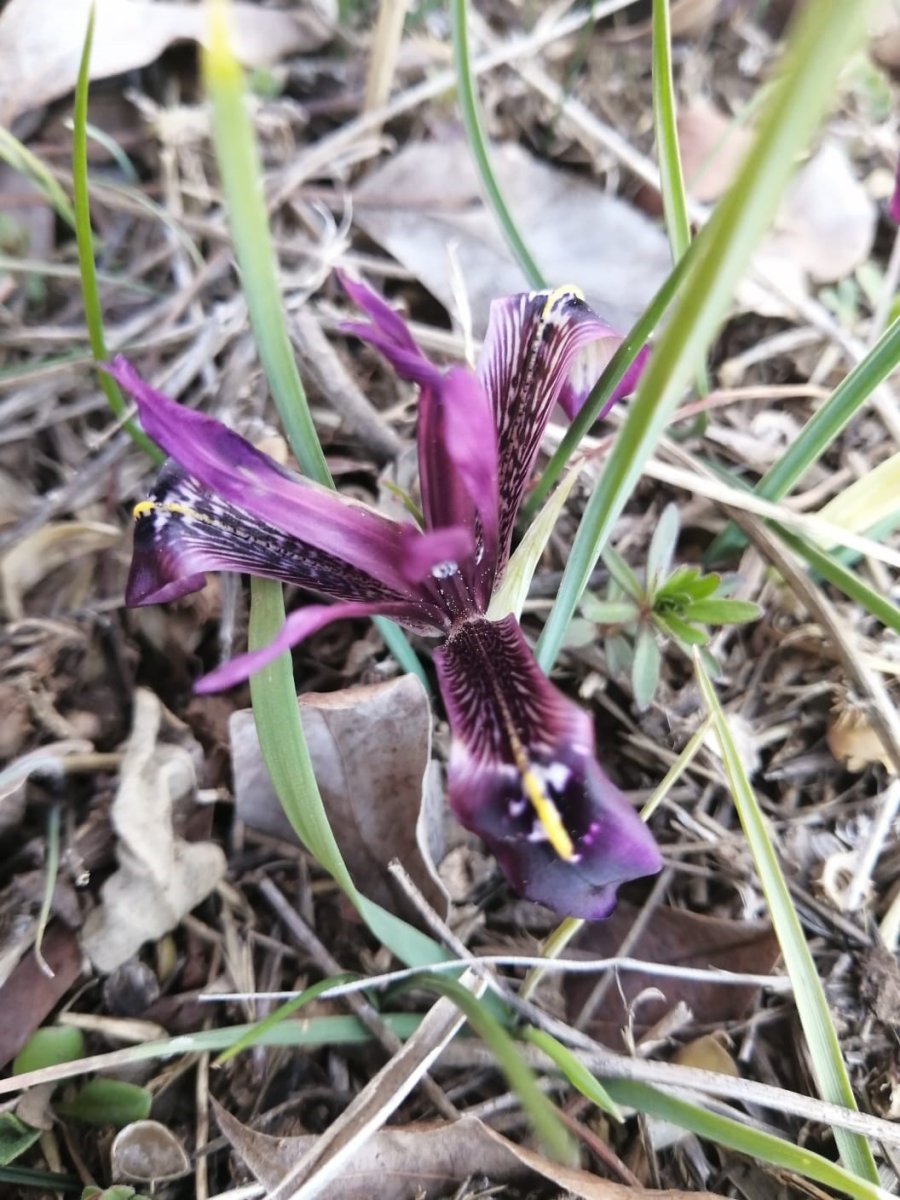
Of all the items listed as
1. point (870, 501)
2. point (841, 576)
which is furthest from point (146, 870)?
point (870, 501)

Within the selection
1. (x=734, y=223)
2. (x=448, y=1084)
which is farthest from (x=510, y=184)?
(x=448, y=1084)

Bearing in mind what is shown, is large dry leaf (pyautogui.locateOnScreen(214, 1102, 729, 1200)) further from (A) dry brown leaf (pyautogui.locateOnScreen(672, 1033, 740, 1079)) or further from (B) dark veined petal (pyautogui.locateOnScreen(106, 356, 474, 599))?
(B) dark veined petal (pyautogui.locateOnScreen(106, 356, 474, 599))

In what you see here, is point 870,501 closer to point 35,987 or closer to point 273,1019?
point 273,1019

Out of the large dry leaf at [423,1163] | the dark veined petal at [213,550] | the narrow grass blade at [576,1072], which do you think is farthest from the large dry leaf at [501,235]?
the large dry leaf at [423,1163]

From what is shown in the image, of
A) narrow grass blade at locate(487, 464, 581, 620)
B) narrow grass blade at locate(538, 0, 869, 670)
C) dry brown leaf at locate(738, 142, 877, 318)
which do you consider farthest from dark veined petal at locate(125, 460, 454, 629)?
dry brown leaf at locate(738, 142, 877, 318)

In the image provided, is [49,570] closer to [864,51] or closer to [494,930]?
[494,930]

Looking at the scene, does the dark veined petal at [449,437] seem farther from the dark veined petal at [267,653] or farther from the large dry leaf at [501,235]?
the large dry leaf at [501,235]

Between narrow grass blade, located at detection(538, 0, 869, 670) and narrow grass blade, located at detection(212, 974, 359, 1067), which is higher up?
narrow grass blade, located at detection(538, 0, 869, 670)
